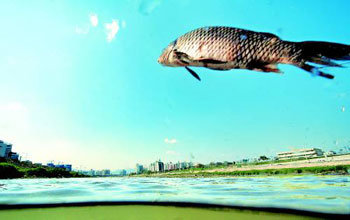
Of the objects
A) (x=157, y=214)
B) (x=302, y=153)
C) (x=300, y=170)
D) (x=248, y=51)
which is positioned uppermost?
(x=302, y=153)

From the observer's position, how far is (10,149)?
11944 cm

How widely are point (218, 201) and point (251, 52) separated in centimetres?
475

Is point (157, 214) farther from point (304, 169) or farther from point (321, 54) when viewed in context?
point (304, 169)

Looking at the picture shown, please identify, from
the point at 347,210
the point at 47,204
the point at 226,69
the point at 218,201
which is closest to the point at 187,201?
the point at 218,201

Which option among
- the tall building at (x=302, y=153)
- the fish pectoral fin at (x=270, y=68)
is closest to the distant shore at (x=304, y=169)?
the fish pectoral fin at (x=270, y=68)

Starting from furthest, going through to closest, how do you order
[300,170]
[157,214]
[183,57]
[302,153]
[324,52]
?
[302,153] → [300,170] → [157,214] → [183,57] → [324,52]

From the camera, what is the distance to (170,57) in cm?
170

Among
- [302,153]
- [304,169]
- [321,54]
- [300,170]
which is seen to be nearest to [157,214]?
[321,54]

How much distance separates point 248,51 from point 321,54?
41cm

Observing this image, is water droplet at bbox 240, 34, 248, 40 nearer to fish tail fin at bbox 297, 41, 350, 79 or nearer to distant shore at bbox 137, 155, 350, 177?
fish tail fin at bbox 297, 41, 350, 79

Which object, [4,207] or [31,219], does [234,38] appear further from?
[4,207]

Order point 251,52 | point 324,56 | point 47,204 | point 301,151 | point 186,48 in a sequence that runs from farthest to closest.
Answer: point 301,151
point 47,204
point 186,48
point 251,52
point 324,56

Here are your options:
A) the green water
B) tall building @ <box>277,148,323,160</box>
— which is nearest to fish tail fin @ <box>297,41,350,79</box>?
the green water

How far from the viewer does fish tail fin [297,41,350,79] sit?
40.9 inches
